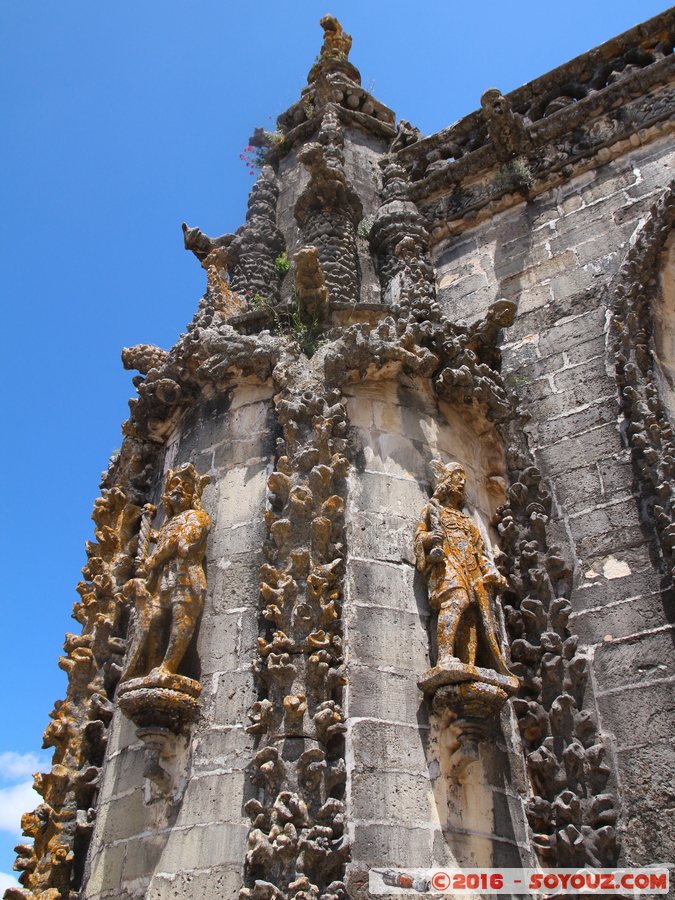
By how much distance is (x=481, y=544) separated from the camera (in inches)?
212

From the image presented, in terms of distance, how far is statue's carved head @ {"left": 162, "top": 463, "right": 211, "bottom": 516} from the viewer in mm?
5461

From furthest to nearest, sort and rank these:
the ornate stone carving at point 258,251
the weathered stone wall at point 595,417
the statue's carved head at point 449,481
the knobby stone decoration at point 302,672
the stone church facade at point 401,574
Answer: the ornate stone carving at point 258,251 → the statue's carved head at point 449,481 → the weathered stone wall at point 595,417 → the stone church facade at point 401,574 → the knobby stone decoration at point 302,672

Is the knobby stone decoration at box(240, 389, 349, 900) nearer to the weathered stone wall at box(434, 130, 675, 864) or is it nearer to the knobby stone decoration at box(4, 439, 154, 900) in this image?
the knobby stone decoration at box(4, 439, 154, 900)

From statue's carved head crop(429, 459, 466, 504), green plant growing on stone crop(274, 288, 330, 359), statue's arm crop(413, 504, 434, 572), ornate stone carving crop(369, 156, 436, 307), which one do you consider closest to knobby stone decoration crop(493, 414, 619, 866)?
statue's carved head crop(429, 459, 466, 504)

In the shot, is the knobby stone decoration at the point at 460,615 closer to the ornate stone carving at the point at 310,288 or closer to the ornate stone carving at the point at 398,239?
the ornate stone carving at the point at 310,288

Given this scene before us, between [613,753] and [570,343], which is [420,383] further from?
[613,753]

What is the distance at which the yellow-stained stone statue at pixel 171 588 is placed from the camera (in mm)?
4832

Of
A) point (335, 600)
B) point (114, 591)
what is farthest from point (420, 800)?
point (114, 591)

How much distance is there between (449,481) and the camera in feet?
18.1

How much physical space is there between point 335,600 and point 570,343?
3316 mm

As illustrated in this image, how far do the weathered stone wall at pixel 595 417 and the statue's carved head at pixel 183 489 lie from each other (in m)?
2.63

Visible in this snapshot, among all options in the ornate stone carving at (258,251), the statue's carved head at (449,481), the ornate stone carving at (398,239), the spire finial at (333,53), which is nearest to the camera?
the statue's carved head at (449,481)

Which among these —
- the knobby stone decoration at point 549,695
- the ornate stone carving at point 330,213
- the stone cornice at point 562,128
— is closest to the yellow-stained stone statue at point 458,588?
the knobby stone decoration at point 549,695

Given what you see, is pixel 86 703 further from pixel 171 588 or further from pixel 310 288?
pixel 310 288
